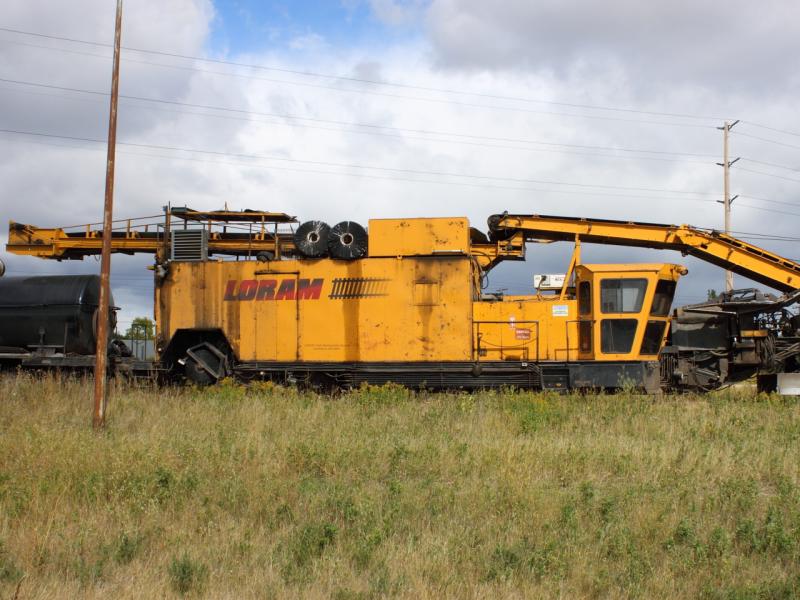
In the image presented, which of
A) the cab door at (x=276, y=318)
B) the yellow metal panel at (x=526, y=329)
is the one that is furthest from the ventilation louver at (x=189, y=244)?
the yellow metal panel at (x=526, y=329)

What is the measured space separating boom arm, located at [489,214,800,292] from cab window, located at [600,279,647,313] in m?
1.94

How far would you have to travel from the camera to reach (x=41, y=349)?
17.0 metres

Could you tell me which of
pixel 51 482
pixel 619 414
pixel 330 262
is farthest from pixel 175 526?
pixel 330 262

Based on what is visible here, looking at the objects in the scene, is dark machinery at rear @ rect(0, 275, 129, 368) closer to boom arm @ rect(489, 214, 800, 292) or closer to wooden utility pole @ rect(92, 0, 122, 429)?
wooden utility pole @ rect(92, 0, 122, 429)

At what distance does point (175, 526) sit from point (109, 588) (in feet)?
4.27

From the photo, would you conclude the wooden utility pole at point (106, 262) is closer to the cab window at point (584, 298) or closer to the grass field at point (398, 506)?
the grass field at point (398, 506)

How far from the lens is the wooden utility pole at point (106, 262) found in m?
11.0

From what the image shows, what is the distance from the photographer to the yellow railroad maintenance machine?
1478 cm

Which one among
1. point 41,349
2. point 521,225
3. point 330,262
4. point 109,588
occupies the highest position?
point 521,225

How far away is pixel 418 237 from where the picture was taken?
15.2 m

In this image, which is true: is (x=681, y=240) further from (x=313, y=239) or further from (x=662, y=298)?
(x=313, y=239)

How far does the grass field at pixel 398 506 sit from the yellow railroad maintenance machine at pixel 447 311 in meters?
3.16

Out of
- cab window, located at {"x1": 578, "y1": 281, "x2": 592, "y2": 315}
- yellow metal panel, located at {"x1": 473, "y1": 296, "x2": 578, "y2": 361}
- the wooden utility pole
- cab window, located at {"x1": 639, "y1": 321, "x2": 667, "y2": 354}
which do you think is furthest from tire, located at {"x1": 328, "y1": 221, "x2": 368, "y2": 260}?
cab window, located at {"x1": 639, "y1": 321, "x2": 667, "y2": 354}

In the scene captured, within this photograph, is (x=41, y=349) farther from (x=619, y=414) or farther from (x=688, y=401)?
(x=688, y=401)
